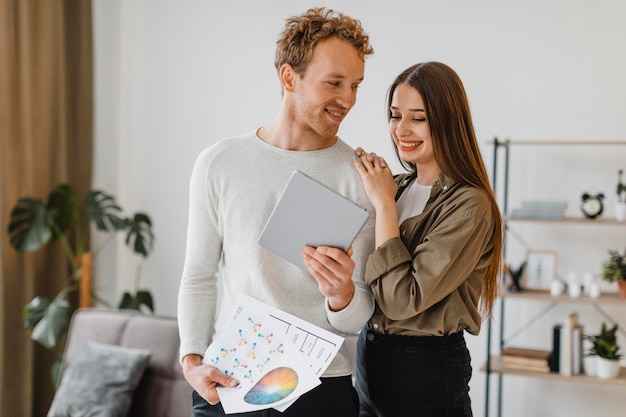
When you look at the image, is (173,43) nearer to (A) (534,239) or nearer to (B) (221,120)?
(B) (221,120)

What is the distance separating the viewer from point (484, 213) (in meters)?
1.64

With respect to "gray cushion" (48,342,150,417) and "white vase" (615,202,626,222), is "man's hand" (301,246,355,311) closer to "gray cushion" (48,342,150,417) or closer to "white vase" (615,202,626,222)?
"gray cushion" (48,342,150,417)

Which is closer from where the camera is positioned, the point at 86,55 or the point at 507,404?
the point at 507,404

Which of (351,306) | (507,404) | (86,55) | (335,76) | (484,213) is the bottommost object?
(507,404)

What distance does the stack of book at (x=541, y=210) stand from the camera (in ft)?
11.1

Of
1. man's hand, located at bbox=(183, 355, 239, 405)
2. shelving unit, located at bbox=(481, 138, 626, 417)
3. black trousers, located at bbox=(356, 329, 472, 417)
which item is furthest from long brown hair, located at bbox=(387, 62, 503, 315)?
shelving unit, located at bbox=(481, 138, 626, 417)

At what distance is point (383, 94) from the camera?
12.7 ft

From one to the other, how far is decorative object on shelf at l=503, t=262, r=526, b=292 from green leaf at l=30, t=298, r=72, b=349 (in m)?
2.03

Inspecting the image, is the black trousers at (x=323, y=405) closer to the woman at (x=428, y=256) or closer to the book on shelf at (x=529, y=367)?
the woman at (x=428, y=256)

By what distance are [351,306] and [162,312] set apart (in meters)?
2.92

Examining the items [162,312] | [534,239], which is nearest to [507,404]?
[534,239]

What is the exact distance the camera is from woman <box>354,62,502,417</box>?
1.59 m

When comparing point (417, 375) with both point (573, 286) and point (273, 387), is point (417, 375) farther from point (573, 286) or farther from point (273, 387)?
point (573, 286)

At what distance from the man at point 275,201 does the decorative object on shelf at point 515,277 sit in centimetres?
189
